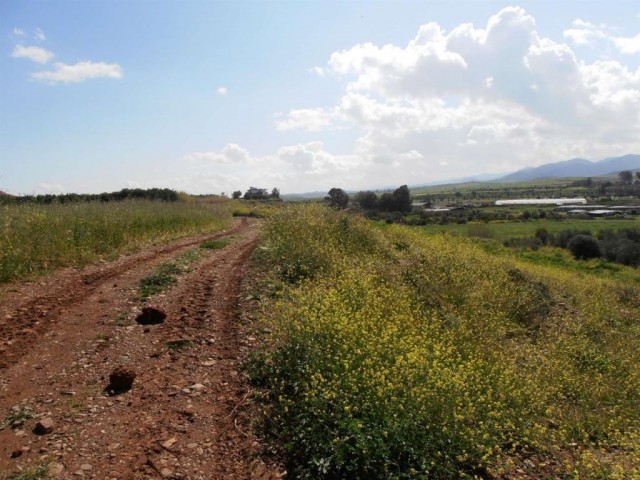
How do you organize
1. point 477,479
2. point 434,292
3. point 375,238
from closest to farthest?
point 477,479
point 434,292
point 375,238

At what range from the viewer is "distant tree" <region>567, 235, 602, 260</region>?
38987 mm

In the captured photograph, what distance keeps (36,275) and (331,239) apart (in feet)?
21.0

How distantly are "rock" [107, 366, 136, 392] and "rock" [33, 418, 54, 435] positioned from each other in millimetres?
773

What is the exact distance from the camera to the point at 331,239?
36.3 ft

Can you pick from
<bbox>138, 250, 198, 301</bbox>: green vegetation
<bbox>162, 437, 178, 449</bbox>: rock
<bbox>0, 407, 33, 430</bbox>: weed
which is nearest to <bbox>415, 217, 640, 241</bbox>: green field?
<bbox>138, 250, 198, 301</bbox>: green vegetation

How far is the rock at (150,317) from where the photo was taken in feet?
21.4

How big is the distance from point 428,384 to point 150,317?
416 cm

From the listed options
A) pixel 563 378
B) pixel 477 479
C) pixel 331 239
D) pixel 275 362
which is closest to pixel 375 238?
pixel 331 239

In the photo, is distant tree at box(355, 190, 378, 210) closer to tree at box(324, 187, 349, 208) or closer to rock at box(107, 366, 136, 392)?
tree at box(324, 187, 349, 208)

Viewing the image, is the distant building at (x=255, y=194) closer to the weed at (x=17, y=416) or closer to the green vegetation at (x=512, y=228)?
the green vegetation at (x=512, y=228)

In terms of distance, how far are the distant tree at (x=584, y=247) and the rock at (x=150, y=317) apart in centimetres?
4035

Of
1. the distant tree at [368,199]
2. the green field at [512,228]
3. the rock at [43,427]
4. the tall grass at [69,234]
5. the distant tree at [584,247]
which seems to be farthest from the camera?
the green field at [512,228]

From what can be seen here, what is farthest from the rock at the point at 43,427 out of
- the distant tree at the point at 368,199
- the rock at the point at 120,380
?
the distant tree at the point at 368,199

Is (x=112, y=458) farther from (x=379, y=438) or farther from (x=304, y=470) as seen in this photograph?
(x=379, y=438)
